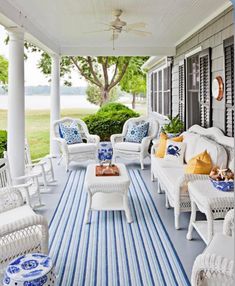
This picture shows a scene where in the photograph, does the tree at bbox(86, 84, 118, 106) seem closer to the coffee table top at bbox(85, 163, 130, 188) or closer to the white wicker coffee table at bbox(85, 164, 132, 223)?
the coffee table top at bbox(85, 163, 130, 188)

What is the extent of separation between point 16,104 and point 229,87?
2950 millimetres

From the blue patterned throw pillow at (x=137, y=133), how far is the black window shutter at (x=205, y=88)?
1.88 m

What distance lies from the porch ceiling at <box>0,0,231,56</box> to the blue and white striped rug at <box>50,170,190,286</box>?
102 inches

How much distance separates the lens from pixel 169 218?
4.44 meters

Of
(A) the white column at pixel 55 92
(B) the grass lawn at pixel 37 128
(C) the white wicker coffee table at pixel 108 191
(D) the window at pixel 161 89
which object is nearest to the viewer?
(C) the white wicker coffee table at pixel 108 191

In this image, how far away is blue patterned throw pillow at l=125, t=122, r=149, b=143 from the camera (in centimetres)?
793

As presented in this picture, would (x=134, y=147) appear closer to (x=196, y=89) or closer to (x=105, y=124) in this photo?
(x=196, y=89)

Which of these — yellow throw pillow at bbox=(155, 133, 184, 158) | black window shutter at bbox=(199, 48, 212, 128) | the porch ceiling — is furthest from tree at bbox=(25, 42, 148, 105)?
yellow throw pillow at bbox=(155, 133, 184, 158)

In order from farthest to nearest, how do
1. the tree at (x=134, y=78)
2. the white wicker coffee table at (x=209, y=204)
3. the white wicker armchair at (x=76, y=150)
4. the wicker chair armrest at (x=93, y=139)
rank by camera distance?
the tree at (x=134, y=78) < the wicker chair armrest at (x=93, y=139) < the white wicker armchair at (x=76, y=150) < the white wicker coffee table at (x=209, y=204)

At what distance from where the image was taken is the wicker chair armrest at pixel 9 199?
135 inches

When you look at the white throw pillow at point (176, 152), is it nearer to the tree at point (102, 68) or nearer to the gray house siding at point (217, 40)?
the gray house siding at point (217, 40)

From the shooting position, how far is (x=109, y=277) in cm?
296

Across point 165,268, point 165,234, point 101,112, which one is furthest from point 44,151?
point 165,268

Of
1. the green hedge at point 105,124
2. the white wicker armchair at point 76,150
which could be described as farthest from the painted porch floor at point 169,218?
the green hedge at point 105,124
